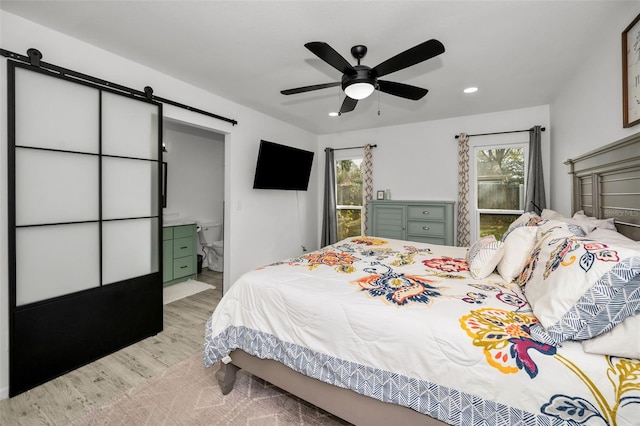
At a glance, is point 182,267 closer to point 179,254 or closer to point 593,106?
point 179,254

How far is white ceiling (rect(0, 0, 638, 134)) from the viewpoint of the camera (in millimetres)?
1829

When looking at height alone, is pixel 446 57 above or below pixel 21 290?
above

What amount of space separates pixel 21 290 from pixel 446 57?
12.6 feet

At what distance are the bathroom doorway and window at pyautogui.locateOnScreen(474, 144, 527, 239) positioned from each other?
4.22m

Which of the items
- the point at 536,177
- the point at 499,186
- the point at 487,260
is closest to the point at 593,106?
the point at 536,177

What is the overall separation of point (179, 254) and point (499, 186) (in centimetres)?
498

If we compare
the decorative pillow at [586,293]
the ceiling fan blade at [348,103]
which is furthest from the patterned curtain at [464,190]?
the decorative pillow at [586,293]

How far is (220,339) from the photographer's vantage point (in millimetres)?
1803

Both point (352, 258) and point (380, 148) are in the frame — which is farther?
point (380, 148)

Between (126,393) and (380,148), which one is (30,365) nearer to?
(126,393)

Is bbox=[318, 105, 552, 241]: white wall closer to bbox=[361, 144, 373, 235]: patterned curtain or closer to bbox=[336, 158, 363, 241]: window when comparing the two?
bbox=[361, 144, 373, 235]: patterned curtain

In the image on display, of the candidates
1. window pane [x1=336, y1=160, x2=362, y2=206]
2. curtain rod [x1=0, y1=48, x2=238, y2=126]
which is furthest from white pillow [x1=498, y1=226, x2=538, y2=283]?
window pane [x1=336, y1=160, x2=362, y2=206]

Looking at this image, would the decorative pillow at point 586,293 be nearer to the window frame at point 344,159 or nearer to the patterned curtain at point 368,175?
the patterned curtain at point 368,175

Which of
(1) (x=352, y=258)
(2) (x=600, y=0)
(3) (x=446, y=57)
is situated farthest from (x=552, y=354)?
(3) (x=446, y=57)
